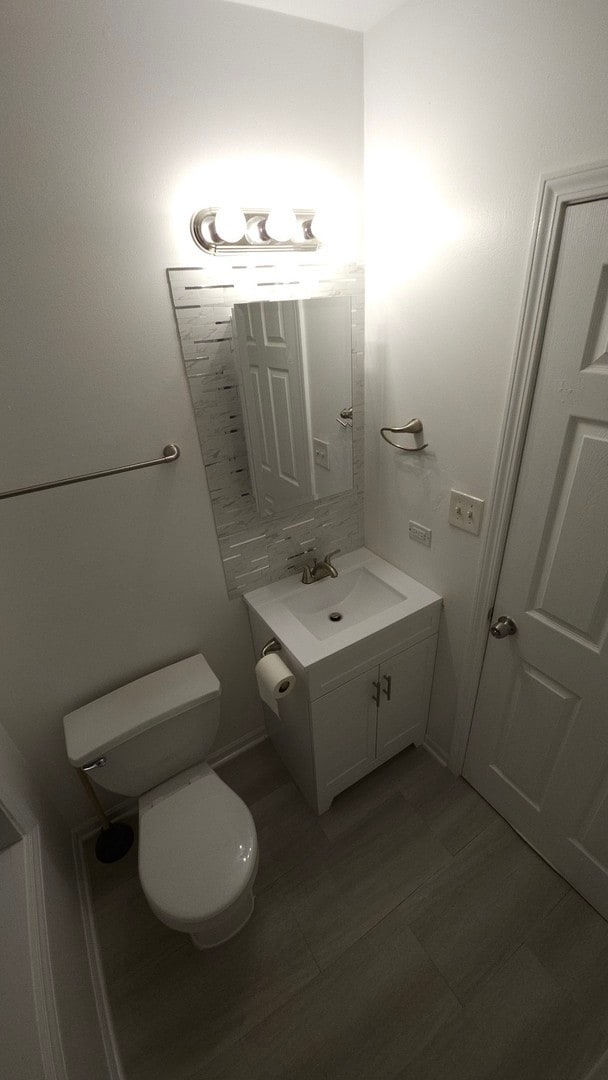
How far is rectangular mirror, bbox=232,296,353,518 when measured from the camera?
133 cm

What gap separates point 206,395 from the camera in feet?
4.35

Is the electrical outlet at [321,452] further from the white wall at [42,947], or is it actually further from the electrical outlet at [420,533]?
the white wall at [42,947]

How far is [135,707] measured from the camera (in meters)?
1.42

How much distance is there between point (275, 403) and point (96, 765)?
1247 millimetres

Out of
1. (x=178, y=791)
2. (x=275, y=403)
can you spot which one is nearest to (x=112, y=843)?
(x=178, y=791)

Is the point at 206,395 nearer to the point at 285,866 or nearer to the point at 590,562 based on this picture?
the point at 590,562

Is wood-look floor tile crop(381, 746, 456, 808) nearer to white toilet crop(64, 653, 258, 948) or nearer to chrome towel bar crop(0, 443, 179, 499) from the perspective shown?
white toilet crop(64, 653, 258, 948)

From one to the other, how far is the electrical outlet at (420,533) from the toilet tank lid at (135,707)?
87 centimetres

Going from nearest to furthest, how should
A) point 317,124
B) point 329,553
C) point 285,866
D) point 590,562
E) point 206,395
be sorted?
point 590,562 → point 317,124 → point 206,395 → point 285,866 → point 329,553

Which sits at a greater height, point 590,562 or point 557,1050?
point 590,562

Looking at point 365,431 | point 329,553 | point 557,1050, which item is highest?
point 365,431

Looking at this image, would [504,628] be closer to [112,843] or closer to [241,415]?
[241,415]

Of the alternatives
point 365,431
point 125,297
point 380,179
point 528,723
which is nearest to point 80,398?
point 125,297

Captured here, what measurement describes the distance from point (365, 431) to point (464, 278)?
2.01 feet
